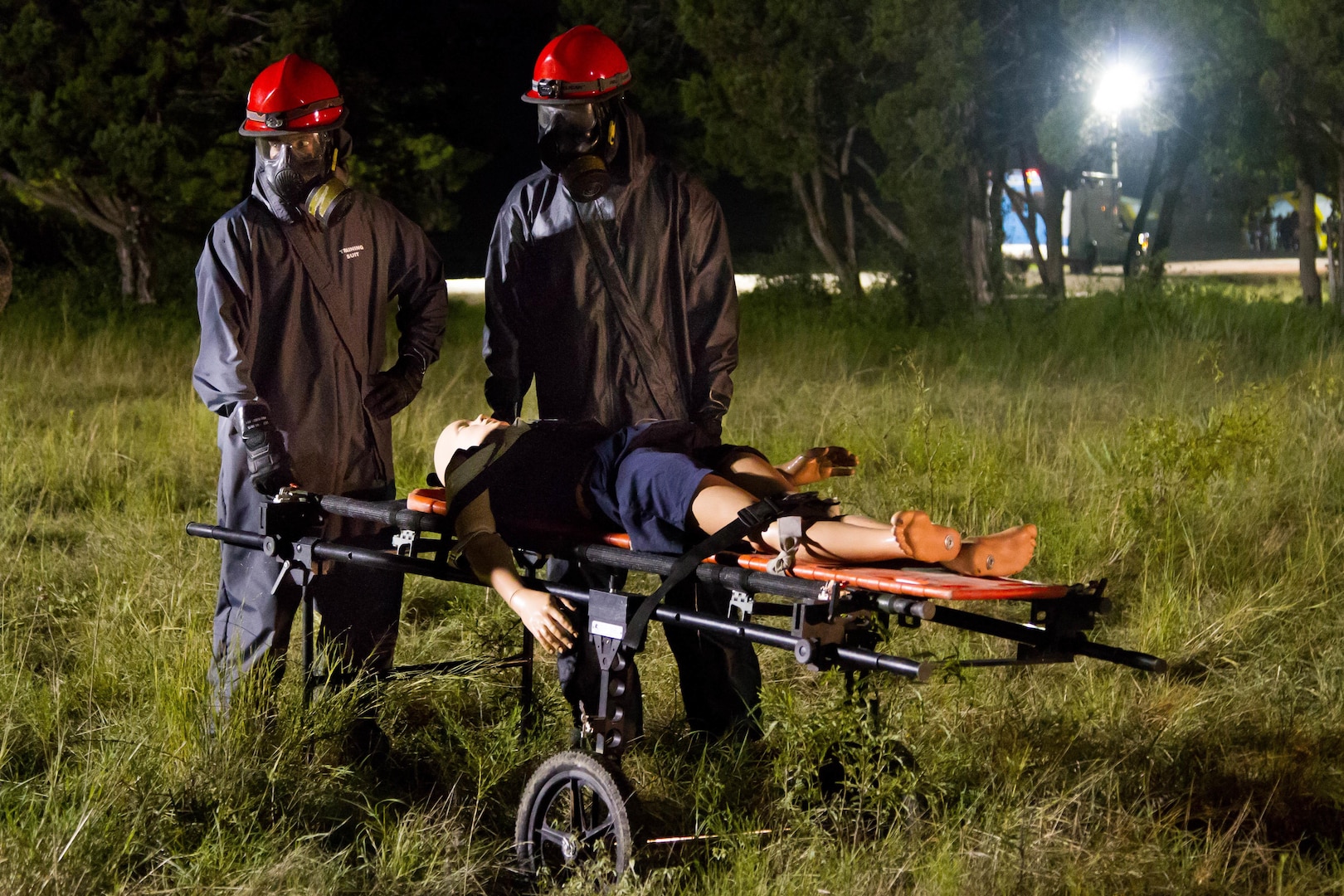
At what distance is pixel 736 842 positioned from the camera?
343 centimetres

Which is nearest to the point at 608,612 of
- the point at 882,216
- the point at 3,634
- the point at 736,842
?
the point at 736,842

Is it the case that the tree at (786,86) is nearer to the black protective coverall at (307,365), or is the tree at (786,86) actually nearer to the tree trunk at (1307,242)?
the tree trunk at (1307,242)

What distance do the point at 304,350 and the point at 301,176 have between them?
48cm

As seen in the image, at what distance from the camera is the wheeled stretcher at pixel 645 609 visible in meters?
2.96

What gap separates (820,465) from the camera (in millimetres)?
3859

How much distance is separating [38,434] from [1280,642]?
6473mm

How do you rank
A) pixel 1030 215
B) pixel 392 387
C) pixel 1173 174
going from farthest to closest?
1. pixel 1030 215
2. pixel 1173 174
3. pixel 392 387

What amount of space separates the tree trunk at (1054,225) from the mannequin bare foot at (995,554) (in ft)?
41.4

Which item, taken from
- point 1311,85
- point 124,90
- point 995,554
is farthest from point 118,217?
point 995,554

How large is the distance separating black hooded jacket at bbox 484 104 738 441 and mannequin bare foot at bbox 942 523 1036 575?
3.88 feet

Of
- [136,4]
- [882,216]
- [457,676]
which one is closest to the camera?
[457,676]

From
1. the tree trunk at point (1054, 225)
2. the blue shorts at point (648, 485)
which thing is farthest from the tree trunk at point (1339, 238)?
the blue shorts at point (648, 485)

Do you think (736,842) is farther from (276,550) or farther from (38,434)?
(38,434)

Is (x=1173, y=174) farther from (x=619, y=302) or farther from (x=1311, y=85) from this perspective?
Result: (x=619, y=302)
